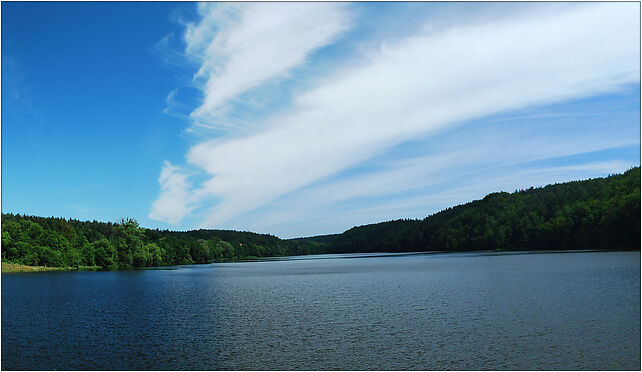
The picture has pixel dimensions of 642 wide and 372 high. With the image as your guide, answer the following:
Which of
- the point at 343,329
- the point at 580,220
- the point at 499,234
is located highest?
the point at 580,220

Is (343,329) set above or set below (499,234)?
below

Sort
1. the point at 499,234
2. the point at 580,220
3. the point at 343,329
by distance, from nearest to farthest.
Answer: the point at 343,329 → the point at 580,220 → the point at 499,234

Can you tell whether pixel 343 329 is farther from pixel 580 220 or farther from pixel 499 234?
pixel 499 234

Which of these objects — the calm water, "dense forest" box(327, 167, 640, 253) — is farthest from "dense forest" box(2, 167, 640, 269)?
the calm water

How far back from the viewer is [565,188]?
197000 mm

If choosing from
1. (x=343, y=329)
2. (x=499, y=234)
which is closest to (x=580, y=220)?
(x=499, y=234)

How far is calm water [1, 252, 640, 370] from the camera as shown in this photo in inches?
923

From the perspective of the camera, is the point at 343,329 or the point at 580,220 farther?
the point at 580,220

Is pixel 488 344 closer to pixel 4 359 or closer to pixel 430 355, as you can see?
pixel 430 355

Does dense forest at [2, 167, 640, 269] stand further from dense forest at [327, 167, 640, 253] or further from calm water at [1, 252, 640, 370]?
calm water at [1, 252, 640, 370]

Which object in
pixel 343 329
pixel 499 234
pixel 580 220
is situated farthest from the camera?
pixel 499 234

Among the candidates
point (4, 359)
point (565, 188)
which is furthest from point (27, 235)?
point (565, 188)

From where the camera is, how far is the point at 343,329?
30.6 m

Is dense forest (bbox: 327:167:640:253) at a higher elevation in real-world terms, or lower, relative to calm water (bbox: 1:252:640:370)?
higher
